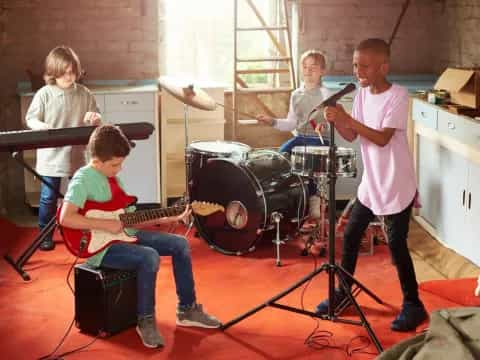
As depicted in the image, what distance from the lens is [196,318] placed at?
164 inches

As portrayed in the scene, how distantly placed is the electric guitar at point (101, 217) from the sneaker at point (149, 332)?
16.4 inches

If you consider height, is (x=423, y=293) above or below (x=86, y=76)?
below

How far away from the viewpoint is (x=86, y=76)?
6930 millimetres

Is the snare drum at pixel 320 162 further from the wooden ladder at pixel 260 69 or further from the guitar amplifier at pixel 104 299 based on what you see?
the wooden ladder at pixel 260 69

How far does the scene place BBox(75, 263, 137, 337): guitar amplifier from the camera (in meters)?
4.00

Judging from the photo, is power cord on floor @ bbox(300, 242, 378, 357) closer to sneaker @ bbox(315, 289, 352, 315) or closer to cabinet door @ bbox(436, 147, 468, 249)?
sneaker @ bbox(315, 289, 352, 315)

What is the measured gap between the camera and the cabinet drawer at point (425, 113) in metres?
5.48

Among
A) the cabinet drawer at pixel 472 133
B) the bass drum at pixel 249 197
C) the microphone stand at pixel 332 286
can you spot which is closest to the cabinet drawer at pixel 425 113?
the cabinet drawer at pixel 472 133

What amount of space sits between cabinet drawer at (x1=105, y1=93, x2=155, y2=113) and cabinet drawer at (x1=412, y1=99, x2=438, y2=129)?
200 centimetres

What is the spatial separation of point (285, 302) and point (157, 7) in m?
3.29

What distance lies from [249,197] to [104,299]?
5.09 feet

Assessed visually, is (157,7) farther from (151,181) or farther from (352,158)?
(352,158)

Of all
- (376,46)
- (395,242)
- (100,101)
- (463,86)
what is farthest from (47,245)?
(463,86)

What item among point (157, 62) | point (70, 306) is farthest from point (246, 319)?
point (157, 62)
